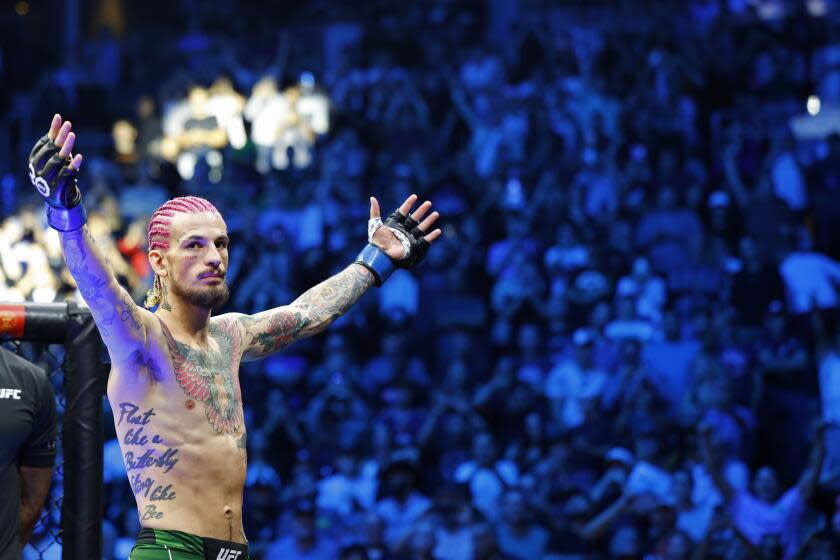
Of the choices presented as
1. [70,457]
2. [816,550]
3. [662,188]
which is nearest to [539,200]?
[662,188]

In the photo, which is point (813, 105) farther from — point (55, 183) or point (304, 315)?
point (55, 183)

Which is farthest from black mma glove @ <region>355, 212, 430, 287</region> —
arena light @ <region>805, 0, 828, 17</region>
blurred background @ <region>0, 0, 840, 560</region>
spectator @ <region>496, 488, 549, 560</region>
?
arena light @ <region>805, 0, 828, 17</region>

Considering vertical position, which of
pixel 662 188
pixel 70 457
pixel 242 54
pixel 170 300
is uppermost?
pixel 242 54

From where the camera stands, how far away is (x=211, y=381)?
3.62 metres

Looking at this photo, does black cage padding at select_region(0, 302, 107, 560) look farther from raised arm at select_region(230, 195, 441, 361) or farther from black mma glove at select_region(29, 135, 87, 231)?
black mma glove at select_region(29, 135, 87, 231)

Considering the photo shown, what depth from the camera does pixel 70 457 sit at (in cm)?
384

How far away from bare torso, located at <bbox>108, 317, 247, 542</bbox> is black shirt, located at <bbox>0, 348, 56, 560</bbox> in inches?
26.9

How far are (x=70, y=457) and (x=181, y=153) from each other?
36.4 ft

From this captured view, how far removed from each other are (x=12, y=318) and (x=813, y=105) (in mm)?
9733

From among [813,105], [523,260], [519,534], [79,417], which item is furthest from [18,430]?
[813,105]

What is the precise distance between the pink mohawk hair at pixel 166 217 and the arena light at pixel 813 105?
9.45m

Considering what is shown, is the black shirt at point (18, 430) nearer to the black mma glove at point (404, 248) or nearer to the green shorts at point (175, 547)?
the green shorts at point (175, 547)

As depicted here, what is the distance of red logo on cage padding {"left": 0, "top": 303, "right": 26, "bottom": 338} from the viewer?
3936mm

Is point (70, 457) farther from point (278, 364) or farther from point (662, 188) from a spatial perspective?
point (662, 188)
